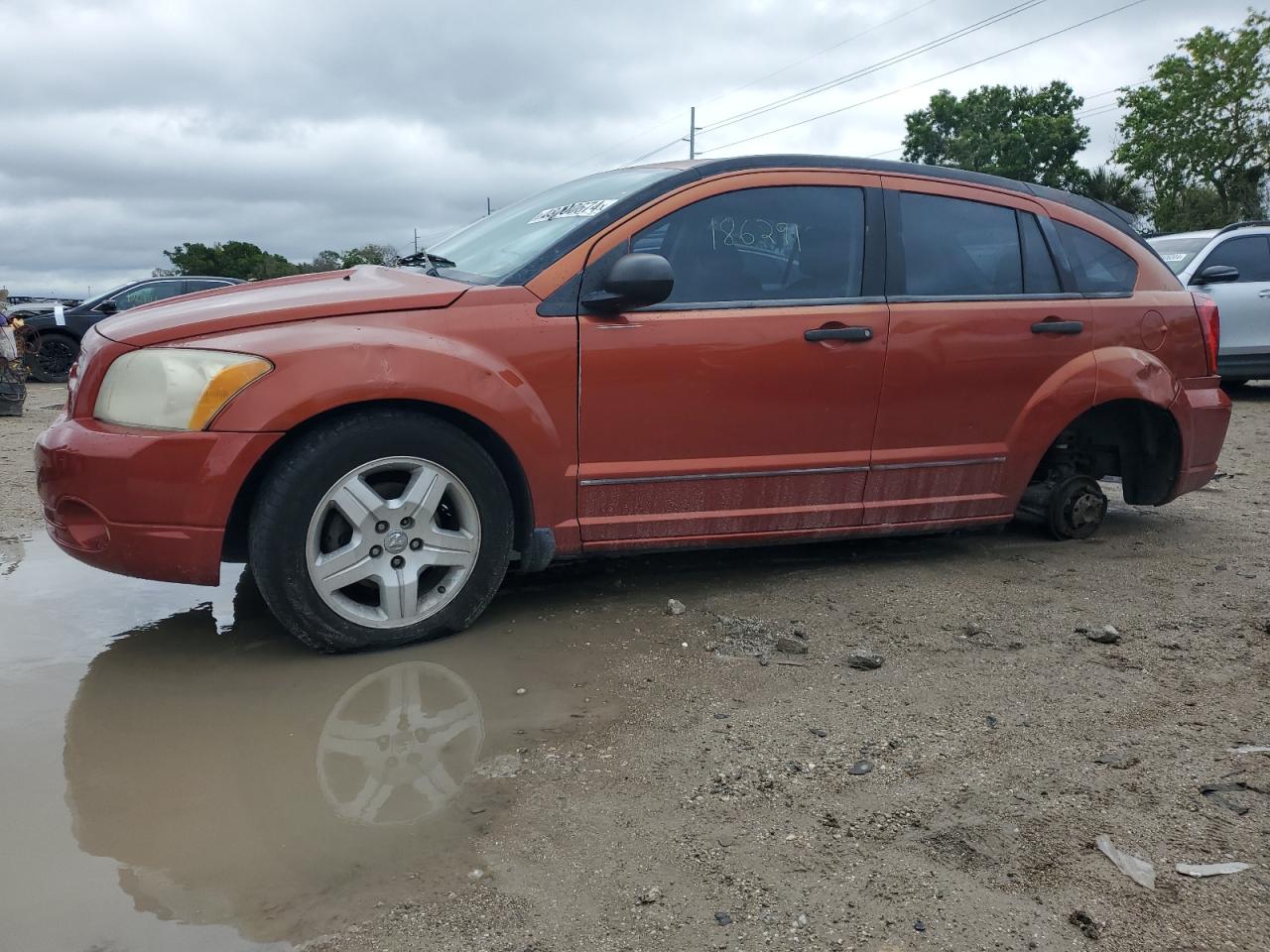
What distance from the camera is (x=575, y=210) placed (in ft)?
12.6

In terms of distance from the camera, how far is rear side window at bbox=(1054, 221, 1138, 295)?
4.41 m

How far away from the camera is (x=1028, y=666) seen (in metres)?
3.22

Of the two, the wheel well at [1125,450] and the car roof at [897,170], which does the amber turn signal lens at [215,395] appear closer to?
the car roof at [897,170]

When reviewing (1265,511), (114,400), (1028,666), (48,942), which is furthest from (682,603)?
(1265,511)

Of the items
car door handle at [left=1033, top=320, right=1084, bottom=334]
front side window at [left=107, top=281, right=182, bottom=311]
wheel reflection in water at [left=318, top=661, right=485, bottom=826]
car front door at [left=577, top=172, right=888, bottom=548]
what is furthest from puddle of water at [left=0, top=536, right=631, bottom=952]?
front side window at [left=107, top=281, right=182, bottom=311]

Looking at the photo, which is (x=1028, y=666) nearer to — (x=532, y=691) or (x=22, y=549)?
(x=532, y=691)

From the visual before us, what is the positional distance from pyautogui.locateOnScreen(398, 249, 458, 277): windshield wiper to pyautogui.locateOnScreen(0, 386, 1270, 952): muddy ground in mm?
1291

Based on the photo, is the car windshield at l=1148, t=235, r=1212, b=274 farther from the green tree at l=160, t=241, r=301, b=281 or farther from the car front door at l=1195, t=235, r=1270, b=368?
the green tree at l=160, t=241, r=301, b=281

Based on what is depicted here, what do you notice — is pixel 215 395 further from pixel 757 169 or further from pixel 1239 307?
pixel 1239 307

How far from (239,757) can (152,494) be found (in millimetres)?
906

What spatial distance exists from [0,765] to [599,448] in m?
1.94

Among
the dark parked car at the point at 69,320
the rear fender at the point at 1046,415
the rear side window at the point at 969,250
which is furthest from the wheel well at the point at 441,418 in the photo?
the dark parked car at the point at 69,320

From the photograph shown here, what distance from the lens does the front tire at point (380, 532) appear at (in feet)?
10.2

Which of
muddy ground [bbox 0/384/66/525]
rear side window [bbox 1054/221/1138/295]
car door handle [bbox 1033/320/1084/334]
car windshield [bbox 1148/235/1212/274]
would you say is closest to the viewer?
car door handle [bbox 1033/320/1084/334]
